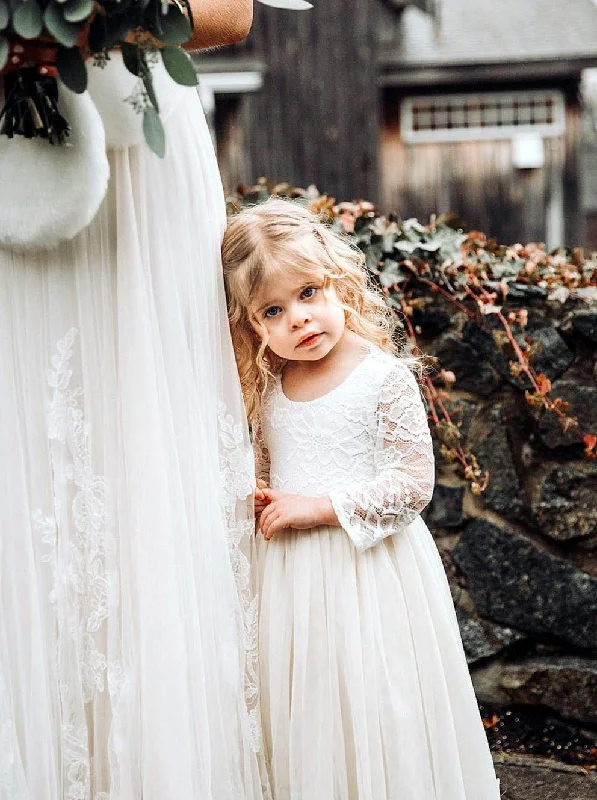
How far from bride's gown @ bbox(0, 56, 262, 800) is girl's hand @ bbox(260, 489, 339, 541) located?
7.0 inches

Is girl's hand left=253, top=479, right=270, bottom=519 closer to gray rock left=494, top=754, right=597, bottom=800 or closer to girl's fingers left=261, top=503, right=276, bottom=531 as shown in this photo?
girl's fingers left=261, top=503, right=276, bottom=531

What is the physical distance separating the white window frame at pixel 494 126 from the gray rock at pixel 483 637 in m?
8.65

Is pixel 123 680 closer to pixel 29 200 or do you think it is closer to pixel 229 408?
pixel 229 408

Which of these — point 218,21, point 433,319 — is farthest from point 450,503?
point 218,21

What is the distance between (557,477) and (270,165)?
314 inches

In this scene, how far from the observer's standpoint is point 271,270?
1936mm

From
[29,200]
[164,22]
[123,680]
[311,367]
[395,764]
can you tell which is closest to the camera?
[164,22]

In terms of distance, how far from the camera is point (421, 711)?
1.94 m

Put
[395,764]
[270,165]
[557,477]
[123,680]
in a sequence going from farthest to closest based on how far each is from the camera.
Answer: [270,165], [557,477], [395,764], [123,680]

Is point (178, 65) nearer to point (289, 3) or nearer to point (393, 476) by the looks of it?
point (289, 3)

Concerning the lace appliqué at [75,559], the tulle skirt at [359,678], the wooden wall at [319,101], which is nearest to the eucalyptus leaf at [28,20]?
the lace appliqué at [75,559]

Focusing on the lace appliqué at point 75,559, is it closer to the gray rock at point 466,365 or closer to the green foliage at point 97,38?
the green foliage at point 97,38

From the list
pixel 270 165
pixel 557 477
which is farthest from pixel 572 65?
pixel 557 477

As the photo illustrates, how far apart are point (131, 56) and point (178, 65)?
70mm
